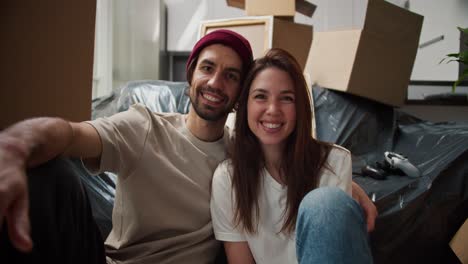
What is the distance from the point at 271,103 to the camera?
0.87m

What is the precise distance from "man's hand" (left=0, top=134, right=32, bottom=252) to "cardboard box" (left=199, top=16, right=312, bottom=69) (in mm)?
1302

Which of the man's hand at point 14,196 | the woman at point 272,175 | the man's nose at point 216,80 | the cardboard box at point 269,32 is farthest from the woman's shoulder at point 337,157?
the cardboard box at point 269,32

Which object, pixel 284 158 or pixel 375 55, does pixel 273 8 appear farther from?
pixel 284 158

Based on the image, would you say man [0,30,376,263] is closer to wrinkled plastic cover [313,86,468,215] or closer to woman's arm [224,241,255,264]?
woman's arm [224,241,255,264]

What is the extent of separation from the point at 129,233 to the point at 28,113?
0.36 m

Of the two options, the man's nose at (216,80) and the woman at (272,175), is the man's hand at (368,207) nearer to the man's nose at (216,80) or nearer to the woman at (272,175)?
the woman at (272,175)

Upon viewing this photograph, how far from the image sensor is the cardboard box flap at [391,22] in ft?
5.65

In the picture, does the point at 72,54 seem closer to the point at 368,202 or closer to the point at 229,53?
the point at 229,53

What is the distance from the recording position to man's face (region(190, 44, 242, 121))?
93 cm

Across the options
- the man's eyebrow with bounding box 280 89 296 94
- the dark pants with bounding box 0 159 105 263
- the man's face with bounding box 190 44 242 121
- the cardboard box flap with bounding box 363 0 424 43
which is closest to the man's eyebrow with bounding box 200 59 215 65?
the man's face with bounding box 190 44 242 121

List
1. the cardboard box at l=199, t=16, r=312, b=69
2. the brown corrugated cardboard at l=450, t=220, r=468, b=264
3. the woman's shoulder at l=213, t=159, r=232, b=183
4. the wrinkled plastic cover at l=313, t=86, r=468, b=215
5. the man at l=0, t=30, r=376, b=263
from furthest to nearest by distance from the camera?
the cardboard box at l=199, t=16, r=312, b=69 → the wrinkled plastic cover at l=313, t=86, r=468, b=215 → the brown corrugated cardboard at l=450, t=220, r=468, b=264 → the woman's shoulder at l=213, t=159, r=232, b=183 → the man at l=0, t=30, r=376, b=263

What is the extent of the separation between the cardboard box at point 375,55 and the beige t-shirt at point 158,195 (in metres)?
1.14

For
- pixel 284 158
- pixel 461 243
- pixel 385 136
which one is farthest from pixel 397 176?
pixel 284 158

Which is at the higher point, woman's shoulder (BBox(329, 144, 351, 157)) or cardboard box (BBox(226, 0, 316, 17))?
cardboard box (BBox(226, 0, 316, 17))
